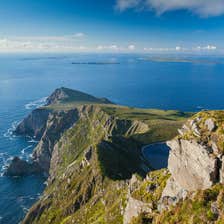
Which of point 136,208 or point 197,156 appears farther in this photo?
point 136,208

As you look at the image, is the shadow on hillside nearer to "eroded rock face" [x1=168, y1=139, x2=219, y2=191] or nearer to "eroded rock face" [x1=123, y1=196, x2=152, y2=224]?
"eroded rock face" [x1=123, y1=196, x2=152, y2=224]

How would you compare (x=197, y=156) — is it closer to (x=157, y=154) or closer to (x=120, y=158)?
(x=120, y=158)

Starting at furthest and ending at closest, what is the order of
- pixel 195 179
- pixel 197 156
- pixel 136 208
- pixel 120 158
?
1. pixel 120 158
2. pixel 136 208
3. pixel 197 156
4. pixel 195 179

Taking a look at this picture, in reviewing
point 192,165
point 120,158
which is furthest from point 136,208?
point 120,158

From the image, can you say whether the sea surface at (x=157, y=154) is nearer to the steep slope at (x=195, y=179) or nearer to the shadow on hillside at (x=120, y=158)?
the shadow on hillside at (x=120, y=158)

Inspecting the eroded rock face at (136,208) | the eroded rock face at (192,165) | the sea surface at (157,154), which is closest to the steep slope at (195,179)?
the eroded rock face at (192,165)

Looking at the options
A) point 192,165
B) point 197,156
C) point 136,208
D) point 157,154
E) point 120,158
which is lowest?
point 157,154

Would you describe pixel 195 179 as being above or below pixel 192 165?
below

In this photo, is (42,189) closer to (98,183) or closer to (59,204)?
(59,204)

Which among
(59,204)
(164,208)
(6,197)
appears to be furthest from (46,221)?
(164,208)

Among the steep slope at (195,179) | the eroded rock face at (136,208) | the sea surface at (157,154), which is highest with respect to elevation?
the steep slope at (195,179)

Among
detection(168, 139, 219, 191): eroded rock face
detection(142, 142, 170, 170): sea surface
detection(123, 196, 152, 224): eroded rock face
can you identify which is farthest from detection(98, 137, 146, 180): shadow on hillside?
detection(168, 139, 219, 191): eroded rock face
